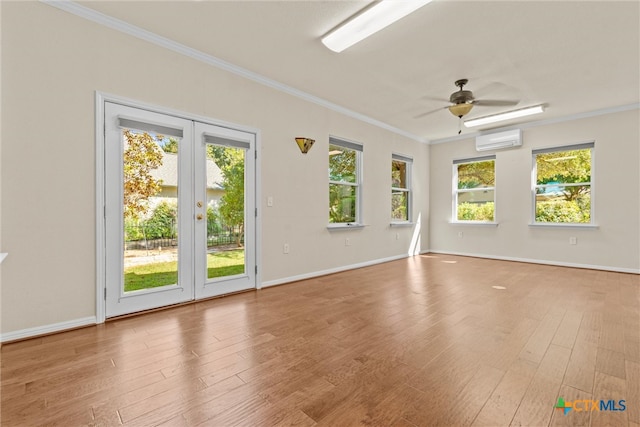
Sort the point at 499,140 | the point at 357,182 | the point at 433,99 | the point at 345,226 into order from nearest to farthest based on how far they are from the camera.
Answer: the point at 433,99
the point at 345,226
the point at 357,182
the point at 499,140

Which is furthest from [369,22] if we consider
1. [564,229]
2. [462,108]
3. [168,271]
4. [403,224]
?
[564,229]

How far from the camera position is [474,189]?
6.57 meters

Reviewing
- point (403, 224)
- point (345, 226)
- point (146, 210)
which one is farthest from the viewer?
point (403, 224)

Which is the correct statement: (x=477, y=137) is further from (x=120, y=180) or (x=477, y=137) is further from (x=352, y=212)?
(x=120, y=180)

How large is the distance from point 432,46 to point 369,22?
91 cm

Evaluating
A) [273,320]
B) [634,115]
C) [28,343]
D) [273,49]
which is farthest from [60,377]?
[634,115]

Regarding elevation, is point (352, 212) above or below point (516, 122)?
below

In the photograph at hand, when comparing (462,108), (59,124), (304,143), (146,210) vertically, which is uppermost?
(462,108)

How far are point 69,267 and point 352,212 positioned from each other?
400 centimetres

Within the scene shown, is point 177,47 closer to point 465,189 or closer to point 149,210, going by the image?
point 149,210

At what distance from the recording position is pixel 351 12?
8.48ft

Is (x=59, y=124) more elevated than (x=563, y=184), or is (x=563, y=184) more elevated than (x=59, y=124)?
(x=59, y=124)

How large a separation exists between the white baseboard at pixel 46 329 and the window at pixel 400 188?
523 centimetres

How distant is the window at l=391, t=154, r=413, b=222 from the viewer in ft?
20.7
